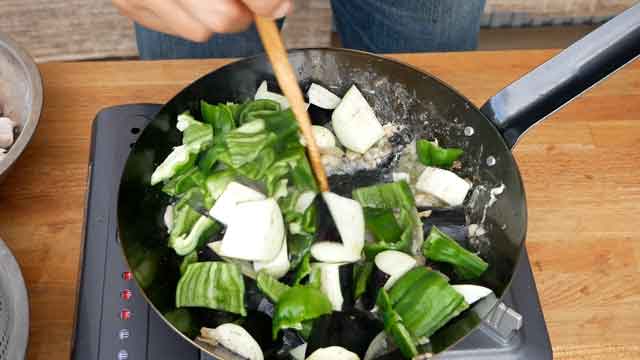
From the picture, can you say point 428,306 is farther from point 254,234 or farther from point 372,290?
point 254,234

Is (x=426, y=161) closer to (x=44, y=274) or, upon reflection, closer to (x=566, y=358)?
(x=566, y=358)

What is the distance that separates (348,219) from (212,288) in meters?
0.16

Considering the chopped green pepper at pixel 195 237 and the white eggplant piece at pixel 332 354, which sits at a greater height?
the chopped green pepper at pixel 195 237

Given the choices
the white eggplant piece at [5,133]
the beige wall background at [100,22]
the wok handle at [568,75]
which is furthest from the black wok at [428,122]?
the beige wall background at [100,22]

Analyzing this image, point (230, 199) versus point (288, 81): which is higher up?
point (288, 81)

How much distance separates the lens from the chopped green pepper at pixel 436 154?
78cm

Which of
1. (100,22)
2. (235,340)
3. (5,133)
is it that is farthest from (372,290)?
(100,22)

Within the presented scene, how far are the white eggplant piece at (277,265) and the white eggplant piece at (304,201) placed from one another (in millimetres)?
54

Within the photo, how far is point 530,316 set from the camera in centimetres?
72

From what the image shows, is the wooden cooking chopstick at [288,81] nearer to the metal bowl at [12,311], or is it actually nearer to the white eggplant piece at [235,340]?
the white eggplant piece at [235,340]

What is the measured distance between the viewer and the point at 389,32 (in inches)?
43.6

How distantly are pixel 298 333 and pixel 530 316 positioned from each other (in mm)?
243

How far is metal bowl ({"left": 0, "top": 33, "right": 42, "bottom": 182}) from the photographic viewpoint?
0.84 meters

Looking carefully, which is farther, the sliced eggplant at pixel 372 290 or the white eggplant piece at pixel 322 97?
the white eggplant piece at pixel 322 97
